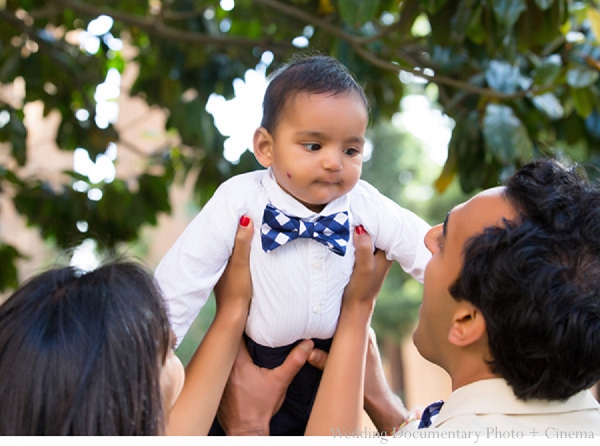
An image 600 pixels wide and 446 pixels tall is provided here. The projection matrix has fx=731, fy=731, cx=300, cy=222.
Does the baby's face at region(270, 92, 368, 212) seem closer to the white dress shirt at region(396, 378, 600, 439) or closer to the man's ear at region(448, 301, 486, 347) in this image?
the man's ear at region(448, 301, 486, 347)

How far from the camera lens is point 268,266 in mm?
1823

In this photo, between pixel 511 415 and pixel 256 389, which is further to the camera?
pixel 256 389

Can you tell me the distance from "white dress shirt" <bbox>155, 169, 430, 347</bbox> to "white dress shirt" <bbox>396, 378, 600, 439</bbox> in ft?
1.57

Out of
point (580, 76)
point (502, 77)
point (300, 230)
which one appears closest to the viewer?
point (300, 230)

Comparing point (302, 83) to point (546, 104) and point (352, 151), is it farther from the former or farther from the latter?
point (546, 104)

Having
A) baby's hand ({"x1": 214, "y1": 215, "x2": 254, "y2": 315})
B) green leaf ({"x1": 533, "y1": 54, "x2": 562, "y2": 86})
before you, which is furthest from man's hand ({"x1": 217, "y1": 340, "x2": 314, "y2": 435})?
green leaf ({"x1": 533, "y1": 54, "x2": 562, "y2": 86})

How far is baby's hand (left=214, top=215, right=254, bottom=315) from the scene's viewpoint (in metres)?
1.80

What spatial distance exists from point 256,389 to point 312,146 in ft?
2.08

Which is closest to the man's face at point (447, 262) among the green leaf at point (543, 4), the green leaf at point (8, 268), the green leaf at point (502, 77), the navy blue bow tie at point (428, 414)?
the navy blue bow tie at point (428, 414)

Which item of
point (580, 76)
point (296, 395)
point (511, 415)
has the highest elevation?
point (580, 76)

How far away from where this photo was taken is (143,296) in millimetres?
1229

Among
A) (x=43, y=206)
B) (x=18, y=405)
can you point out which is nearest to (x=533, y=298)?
(x=18, y=405)

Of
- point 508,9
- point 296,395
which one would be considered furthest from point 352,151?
point 508,9

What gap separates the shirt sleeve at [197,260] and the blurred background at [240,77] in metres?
0.90
